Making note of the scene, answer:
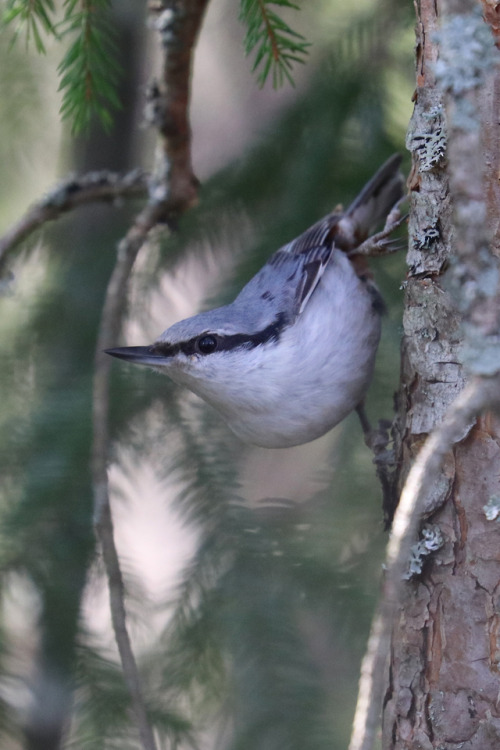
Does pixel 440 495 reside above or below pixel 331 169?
below

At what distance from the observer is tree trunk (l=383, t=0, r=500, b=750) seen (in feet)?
3.92

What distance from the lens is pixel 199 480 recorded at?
6.15 ft

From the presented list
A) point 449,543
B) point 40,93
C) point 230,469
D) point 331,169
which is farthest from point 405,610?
point 40,93

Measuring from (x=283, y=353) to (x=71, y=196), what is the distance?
0.61 metres

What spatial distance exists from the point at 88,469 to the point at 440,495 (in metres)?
0.93

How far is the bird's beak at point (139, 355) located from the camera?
64.8 inches

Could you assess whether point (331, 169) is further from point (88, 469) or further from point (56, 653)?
point (56, 653)

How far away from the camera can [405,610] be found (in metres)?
1.29

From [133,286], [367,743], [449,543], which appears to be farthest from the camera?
[133,286]

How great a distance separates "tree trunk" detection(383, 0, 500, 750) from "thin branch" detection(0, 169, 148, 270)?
78 centimetres

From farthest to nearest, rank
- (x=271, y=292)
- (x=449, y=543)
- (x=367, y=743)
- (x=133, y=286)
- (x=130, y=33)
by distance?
(x=130, y=33), (x=133, y=286), (x=271, y=292), (x=449, y=543), (x=367, y=743)

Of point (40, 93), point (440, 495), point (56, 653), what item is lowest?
point (56, 653)

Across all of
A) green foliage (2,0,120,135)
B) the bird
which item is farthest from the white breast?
green foliage (2,0,120,135)

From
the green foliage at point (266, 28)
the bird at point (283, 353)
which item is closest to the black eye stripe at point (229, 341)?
the bird at point (283, 353)
